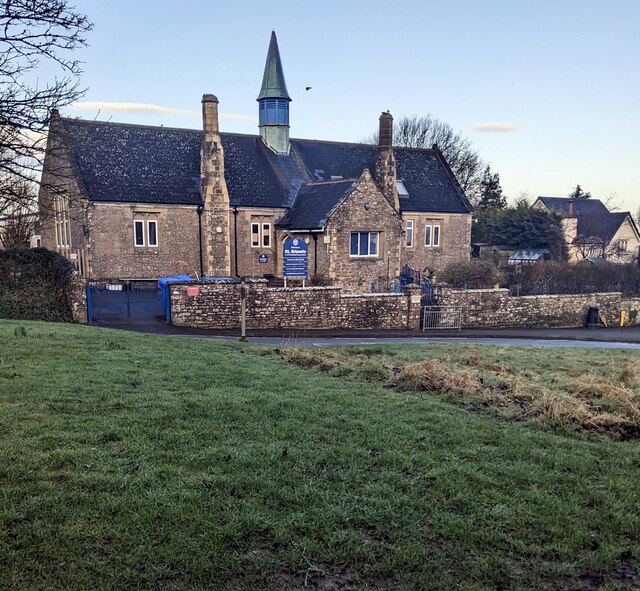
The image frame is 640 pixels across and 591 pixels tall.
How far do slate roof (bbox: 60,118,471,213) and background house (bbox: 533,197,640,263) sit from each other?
18.0 meters

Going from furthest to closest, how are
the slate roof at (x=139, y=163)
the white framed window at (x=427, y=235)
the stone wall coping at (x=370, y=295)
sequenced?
the white framed window at (x=427, y=235) < the slate roof at (x=139, y=163) < the stone wall coping at (x=370, y=295)

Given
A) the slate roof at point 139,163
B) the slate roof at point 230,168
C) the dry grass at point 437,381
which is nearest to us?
the dry grass at point 437,381

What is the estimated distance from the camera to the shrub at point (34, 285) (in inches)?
788

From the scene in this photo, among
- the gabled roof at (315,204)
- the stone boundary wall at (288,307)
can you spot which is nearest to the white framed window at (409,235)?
the gabled roof at (315,204)

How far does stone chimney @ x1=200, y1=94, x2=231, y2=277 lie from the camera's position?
3244 cm

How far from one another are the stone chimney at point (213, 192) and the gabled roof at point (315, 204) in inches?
148

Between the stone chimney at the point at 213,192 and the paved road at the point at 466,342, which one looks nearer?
the paved road at the point at 466,342

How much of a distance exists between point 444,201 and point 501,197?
114 feet

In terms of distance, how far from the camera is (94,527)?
407 cm

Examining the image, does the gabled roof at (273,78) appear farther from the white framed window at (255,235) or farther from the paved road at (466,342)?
the paved road at (466,342)

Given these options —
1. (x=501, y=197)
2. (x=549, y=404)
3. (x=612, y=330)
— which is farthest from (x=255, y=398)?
(x=501, y=197)

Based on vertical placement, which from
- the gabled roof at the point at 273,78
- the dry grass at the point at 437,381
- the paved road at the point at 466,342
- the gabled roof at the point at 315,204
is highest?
the gabled roof at the point at 273,78

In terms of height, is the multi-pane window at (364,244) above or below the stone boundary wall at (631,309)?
above

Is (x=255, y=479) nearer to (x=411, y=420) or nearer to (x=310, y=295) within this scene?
(x=411, y=420)
